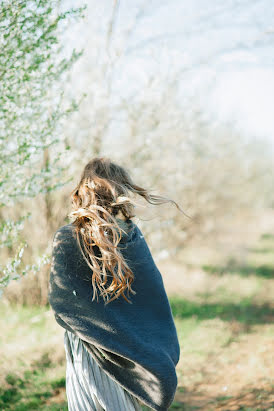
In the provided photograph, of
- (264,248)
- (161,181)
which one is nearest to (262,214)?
(264,248)

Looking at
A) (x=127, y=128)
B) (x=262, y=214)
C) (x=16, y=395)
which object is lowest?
(x=262, y=214)

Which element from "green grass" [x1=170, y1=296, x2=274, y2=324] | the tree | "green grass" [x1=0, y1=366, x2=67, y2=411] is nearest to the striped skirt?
the tree

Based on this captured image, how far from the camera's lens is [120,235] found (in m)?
2.23

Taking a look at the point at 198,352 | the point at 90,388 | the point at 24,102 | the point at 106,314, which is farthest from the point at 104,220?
the point at 198,352

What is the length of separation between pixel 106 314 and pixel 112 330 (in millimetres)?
102

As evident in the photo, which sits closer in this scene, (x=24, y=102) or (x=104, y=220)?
(x=104, y=220)

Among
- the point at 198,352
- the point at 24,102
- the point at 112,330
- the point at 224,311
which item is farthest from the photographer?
the point at 224,311

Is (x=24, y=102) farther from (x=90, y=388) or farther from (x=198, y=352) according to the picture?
(x=198, y=352)

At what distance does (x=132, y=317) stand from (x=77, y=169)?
408 cm

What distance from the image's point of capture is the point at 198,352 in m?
5.44

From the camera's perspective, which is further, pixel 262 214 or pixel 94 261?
pixel 262 214

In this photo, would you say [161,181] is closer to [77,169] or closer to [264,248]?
[77,169]

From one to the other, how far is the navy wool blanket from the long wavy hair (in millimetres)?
79

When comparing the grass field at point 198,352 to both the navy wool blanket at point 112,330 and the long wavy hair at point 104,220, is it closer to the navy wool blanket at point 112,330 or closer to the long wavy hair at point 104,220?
the navy wool blanket at point 112,330
